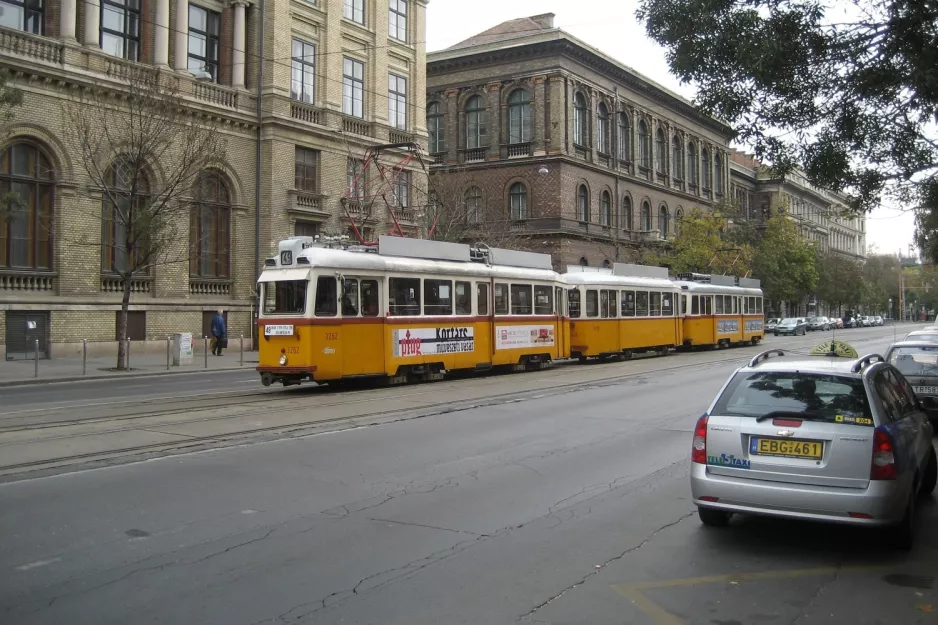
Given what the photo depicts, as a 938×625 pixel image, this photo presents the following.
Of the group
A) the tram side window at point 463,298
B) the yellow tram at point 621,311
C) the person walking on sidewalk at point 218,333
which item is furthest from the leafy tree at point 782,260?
the tram side window at point 463,298

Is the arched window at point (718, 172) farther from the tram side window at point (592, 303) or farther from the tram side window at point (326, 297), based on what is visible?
the tram side window at point (326, 297)

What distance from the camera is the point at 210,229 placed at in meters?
33.2

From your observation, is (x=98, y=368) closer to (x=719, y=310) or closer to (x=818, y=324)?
(x=719, y=310)

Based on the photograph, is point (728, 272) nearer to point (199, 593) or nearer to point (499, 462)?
point (499, 462)

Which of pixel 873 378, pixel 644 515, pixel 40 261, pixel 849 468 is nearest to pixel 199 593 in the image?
pixel 644 515

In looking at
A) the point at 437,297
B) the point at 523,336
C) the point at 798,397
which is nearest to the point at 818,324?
the point at 523,336

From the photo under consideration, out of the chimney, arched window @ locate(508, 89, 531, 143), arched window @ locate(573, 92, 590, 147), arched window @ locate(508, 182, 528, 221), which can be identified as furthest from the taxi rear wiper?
the chimney

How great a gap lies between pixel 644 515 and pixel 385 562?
8.59 feet

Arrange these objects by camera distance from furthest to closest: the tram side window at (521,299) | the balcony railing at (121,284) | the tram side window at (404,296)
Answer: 1. the balcony railing at (121,284)
2. the tram side window at (521,299)
3. the tram side window at (404,296)

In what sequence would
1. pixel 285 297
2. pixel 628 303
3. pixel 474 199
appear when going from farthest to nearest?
pixel 474 199
pixel 628 303
pixel 285 297

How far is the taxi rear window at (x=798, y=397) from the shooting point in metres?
6.49

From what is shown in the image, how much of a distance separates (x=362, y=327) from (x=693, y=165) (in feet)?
195

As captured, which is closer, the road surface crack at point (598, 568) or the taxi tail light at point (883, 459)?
the road surface crack at point (598, 568)

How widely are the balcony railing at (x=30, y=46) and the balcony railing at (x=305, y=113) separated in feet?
32.6
